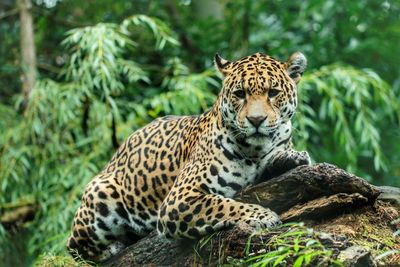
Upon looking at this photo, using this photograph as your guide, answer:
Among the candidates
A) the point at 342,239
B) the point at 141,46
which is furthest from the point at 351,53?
the point at 342,239

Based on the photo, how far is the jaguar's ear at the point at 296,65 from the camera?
7156 millimetres

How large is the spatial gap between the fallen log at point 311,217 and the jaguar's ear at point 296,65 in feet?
3.01

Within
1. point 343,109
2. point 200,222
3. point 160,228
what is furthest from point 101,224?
point 343,109

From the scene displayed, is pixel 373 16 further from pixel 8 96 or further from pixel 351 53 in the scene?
pixel 8 96

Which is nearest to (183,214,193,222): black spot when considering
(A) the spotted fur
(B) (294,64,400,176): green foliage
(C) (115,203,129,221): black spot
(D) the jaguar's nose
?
(A) the spotted fur

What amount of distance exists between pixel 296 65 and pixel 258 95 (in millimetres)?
602

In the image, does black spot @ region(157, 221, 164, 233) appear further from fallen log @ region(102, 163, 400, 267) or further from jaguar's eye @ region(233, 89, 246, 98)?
jaguar's eye @ region(233, 89, 246, 98)

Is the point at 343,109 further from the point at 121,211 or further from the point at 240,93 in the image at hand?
the point at 240,93

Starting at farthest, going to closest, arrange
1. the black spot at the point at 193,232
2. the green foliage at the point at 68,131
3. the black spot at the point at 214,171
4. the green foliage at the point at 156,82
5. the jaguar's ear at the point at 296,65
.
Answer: the green foliage at the point at 156,82, the green foliage at the point at 68,131, the jaguar's ear at the point at 296,65, the black spot at the point at 214,171, the black spot at the point at 193,232

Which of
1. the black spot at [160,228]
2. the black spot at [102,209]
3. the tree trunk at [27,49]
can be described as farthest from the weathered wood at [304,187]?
the tree trunk at [27,49]

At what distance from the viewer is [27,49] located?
12.4m

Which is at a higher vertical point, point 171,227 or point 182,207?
point 182,207

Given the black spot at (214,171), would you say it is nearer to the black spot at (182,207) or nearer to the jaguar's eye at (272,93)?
the black spot at (182,207)

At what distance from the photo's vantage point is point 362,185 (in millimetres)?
6492
